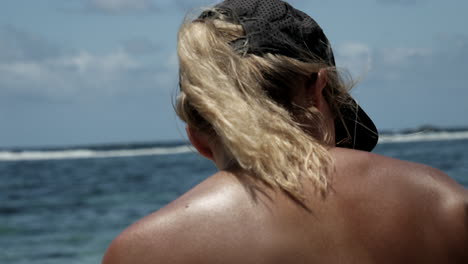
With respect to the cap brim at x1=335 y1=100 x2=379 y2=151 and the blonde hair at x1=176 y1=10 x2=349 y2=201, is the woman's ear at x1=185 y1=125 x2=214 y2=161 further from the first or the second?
the cap brim at x1=335 y1=100 x2=379 y2=151

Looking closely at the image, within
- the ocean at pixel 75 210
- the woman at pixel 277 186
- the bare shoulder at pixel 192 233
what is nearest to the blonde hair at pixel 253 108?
the woman at pixel 277 186

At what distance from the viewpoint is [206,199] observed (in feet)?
4.87

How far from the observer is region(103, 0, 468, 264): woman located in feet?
4.83

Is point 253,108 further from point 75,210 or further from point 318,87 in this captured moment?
point 75,210

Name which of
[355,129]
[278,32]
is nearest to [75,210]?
[355,129]

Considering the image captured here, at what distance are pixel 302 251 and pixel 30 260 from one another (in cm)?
764

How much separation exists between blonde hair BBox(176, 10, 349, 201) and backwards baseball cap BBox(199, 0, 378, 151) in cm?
2

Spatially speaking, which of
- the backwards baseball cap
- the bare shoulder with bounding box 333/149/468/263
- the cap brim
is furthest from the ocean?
the bare shoulder with bounding box 333/149/468/263

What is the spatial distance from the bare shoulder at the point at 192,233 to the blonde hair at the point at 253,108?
10 centimetres

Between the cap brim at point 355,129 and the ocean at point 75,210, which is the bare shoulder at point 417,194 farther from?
the ocean at point 75,210

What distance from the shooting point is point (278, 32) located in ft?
5.36

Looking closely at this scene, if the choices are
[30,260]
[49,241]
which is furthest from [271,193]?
[49,241]

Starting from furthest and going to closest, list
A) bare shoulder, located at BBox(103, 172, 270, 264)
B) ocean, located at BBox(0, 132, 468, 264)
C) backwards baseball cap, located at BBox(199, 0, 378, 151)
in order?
ocean, located at BBox(0, 132, 468, 264) < backwards baseball cap, located at BBox(199, 0, 378, 151) < bare shoulder, located at BBox(103, 172, 270, 264)

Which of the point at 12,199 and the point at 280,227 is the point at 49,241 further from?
the point at 280,227
